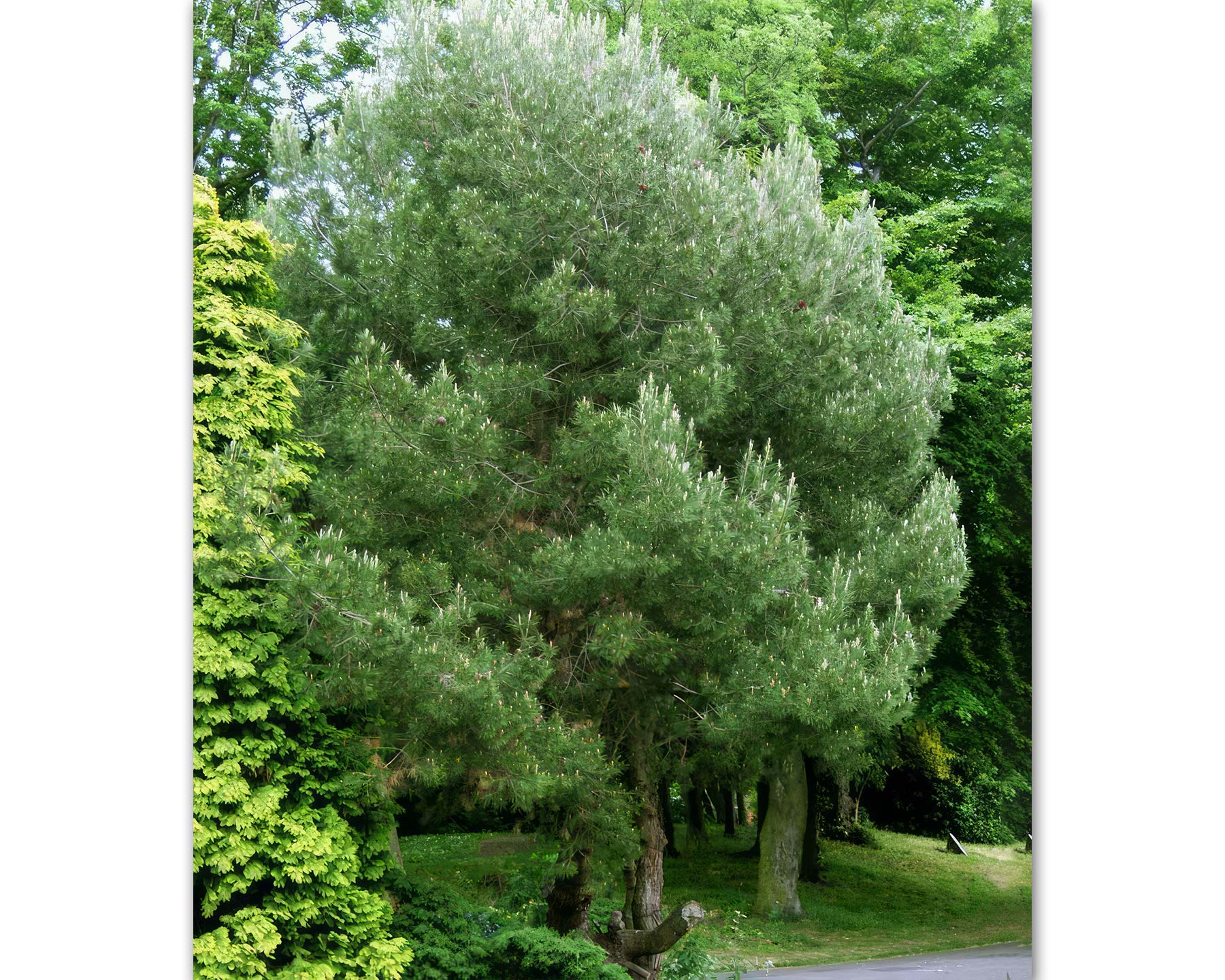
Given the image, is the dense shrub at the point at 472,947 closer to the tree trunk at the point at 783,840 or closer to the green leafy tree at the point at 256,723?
the green leafy tree at the point at 256,723

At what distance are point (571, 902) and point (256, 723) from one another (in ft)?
7.77

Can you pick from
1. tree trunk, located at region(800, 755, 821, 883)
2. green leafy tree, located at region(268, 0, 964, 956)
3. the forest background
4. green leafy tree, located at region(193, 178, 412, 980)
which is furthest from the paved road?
green leafy tree, located at region(193, 178, 412, 980)

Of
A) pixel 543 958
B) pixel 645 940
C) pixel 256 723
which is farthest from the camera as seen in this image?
pixel 645 940

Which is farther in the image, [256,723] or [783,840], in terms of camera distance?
[783,840]

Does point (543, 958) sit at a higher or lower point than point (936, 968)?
higher

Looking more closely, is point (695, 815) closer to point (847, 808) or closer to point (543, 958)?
point (847, 808)

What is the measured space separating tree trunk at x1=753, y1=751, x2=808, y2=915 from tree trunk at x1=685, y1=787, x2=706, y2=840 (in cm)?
50

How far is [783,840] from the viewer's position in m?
7.98
